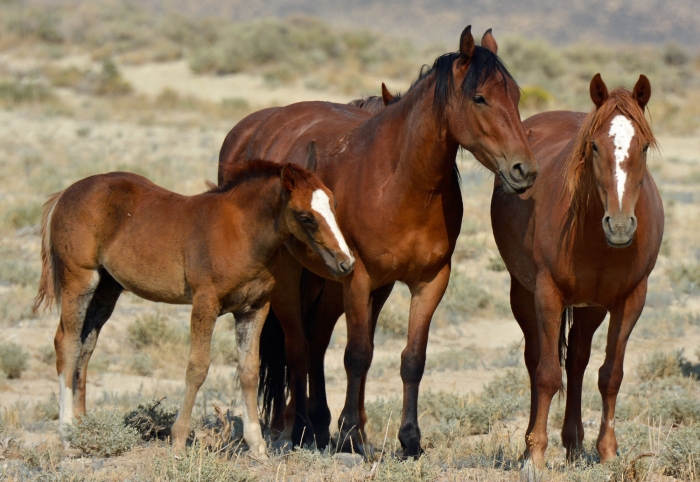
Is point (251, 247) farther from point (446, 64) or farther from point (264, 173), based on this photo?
point (446, 64)

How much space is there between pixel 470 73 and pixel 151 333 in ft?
17.6

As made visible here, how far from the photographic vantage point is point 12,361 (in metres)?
8.15

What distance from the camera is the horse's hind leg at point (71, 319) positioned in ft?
19.2

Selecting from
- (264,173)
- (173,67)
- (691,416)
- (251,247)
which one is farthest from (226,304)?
(173,67)

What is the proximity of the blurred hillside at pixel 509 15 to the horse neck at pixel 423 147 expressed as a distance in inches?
2473

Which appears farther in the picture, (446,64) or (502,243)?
(502,243)

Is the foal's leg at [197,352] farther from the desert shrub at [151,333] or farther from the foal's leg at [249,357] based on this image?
the desert shrub at [151,333]

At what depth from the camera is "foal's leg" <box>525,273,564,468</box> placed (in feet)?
16.7

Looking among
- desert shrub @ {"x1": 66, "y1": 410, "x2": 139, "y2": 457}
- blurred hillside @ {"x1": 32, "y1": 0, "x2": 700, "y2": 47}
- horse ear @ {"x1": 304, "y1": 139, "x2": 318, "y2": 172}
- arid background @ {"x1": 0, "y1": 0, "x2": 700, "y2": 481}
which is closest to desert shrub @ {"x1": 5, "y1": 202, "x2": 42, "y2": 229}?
arid background @ {"x1": 0, "y1": 0, "x2": 700, "y2": 481}

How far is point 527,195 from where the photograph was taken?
5598mm

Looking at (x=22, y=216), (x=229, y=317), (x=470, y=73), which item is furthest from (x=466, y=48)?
(x=22, y=216)

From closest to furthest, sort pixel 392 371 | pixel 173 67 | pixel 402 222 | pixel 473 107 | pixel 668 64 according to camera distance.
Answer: pixel 473 107 → pixel 402 222 → pixel 392 371 → pixel 173 67 → pixel 668 64

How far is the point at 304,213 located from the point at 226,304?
831 mm

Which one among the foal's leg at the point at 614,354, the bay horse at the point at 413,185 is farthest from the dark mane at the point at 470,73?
the foal's leg at the point at 614,354
